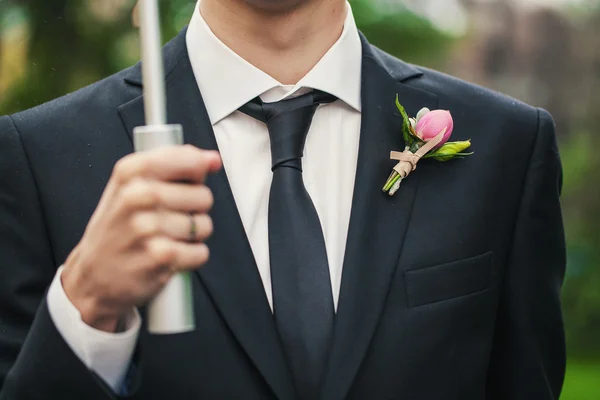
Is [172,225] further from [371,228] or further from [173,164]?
[371,228]

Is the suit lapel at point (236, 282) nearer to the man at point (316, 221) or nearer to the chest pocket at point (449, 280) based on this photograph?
the man at point (316, 221)

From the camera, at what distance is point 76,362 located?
5.83 feet

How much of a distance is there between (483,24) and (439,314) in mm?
17823

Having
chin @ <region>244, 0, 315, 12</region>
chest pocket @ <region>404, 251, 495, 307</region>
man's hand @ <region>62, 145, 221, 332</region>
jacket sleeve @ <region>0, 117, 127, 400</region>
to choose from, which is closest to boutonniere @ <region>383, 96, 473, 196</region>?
chest pocket @ <region>404, 251, 495, 307</region>

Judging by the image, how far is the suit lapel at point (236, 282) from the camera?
2186mm

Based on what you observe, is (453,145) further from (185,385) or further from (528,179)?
(185,385)

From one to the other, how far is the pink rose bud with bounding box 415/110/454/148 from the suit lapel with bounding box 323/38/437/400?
0.08m

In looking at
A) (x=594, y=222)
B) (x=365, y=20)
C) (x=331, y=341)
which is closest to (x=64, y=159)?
(x=331, y=341)

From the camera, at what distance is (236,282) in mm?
2238

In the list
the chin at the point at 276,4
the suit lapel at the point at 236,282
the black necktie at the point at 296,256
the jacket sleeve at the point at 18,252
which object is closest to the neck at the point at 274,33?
the chin at the point at 276,4

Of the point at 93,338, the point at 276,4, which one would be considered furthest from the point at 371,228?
the point at 93,338

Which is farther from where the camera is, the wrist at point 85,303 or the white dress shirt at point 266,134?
the white dress shirt at point 266,134

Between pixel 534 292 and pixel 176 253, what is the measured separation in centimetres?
156

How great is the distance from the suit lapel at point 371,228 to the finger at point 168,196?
37.9 inches
